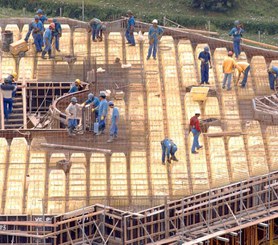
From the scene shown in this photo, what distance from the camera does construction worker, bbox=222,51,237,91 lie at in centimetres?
7944

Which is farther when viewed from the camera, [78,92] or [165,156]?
[78,92]

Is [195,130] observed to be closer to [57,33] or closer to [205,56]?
[205,56]

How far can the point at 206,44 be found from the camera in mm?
84625

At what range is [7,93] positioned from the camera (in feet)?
256

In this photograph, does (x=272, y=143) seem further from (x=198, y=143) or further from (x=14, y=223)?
(x=14, y=223)

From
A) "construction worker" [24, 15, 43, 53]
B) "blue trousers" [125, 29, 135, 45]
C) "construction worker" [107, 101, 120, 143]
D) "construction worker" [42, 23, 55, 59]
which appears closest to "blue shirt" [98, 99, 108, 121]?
"construction worker" [107, 101, 120, 143]

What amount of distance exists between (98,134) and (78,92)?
152 inches

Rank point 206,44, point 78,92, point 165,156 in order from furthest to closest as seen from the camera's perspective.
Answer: point 206,44, point 78,92, point 165,156

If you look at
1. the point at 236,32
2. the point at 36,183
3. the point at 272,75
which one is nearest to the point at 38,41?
the point at 236,32

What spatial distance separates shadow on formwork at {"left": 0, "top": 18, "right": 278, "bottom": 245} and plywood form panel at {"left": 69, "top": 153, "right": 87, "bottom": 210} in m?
0.04

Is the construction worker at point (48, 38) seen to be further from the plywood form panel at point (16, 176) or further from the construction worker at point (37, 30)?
the plywood form panel at point (16, 176)

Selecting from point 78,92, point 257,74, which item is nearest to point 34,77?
point 78,92

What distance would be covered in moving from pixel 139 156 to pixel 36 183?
4710 mm

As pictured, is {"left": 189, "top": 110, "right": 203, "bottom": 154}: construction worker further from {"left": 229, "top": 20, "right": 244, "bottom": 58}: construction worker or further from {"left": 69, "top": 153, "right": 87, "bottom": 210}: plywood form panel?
{"left": 229, "top": 20, "right": 244, "bottom": 58}: construction worker
